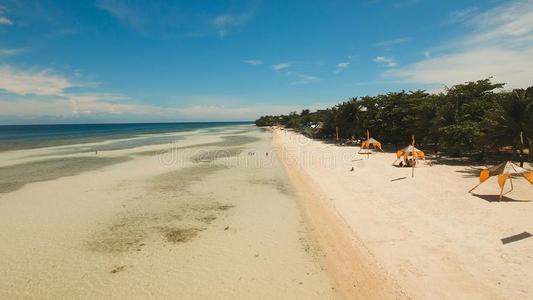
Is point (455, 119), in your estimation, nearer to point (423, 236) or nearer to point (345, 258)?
point (423, 236)

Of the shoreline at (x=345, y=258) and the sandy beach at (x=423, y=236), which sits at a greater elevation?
the sandy beach at (x=423, y=236)

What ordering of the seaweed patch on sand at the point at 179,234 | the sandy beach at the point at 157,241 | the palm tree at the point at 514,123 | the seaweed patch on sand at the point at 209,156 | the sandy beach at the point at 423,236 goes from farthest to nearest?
the seaweed patch on sand at the point at 209,156 → the palm tree at the point at 514,123 → the seaweed patch on sand at the point at 179,234 → the sandy beach at the point at 157,241 → the sandy beach at the point at 423,236

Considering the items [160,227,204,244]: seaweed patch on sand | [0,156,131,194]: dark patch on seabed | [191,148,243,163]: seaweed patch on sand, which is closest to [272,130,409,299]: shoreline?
[160,227,204,244]: seaweed patch on sand

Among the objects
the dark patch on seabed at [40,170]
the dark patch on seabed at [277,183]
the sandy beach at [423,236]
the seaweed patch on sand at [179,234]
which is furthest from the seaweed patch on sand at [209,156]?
the seaweed patch on sand at [179,234]

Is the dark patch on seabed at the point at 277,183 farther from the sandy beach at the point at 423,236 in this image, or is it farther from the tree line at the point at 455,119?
the tree line at the point at 455,119

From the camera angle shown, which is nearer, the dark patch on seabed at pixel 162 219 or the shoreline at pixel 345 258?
the shoreline at pixel 345 258

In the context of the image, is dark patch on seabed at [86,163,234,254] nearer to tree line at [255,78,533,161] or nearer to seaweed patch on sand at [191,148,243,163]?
seaweed patch on sand at [191,148,243,163]
